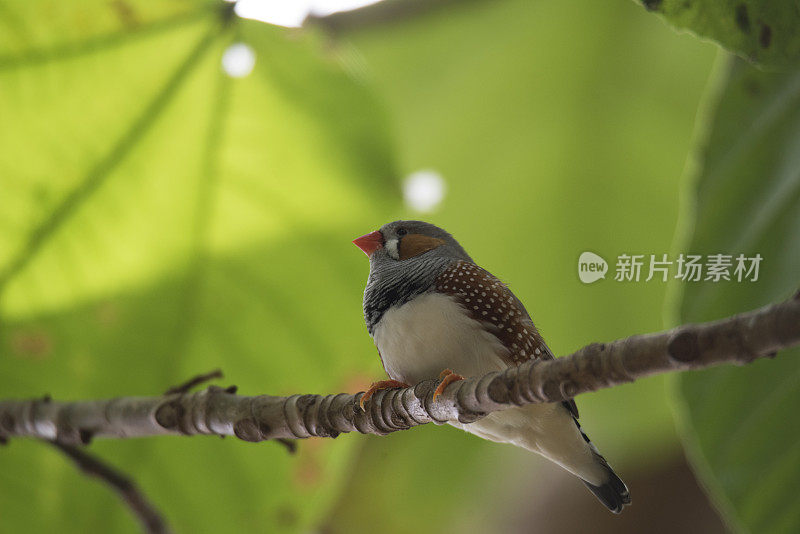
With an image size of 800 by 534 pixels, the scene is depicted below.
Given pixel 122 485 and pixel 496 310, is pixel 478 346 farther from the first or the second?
pixel 122 485

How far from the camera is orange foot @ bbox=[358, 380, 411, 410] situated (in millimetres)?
493

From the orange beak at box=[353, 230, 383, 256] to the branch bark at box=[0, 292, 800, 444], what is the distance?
18cm

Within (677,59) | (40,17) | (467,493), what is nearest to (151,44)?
(40,17)

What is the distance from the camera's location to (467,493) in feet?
4.47

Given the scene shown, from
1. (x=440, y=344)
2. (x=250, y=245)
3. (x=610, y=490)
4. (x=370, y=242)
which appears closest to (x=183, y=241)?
(x=250, y=245)

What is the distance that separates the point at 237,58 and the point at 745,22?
517 millimetres

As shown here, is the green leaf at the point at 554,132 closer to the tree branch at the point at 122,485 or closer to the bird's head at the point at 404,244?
the bird's head at the point at 404,244

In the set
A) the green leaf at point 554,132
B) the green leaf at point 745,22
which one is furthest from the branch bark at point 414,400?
the green leaf at point 554,132

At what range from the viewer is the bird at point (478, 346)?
583 millimetres

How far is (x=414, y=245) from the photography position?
0.68 meters

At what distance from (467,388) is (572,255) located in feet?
2.17

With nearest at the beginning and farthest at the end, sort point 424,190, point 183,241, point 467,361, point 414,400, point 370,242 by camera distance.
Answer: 1. point 414,400
2. point 467,361
3. point 370,242
4. point 183,241
5. point 424,190

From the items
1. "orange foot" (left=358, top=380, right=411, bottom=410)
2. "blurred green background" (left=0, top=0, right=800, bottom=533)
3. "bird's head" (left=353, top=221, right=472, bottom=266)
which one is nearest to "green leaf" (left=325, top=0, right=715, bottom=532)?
"blurred green background" (left=0, top=0, right=800, bottom=533)

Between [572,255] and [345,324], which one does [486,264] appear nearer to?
[572,255]
